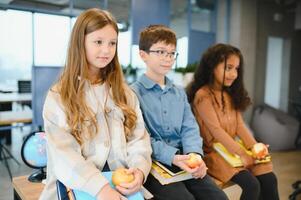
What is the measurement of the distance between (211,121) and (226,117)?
0.52 feet

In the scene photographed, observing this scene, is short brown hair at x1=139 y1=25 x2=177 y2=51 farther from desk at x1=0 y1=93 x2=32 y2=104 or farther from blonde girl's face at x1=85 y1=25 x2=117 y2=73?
desk at x1=0 y1=93 x2=32 y2=104

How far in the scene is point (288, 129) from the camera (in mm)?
4465

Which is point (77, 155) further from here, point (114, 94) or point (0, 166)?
point (0, 166)

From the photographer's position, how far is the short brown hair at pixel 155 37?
1522 millimetres

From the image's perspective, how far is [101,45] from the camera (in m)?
1.25

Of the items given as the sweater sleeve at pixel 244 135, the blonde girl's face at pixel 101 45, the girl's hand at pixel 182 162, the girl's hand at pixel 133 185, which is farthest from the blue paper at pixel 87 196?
the sweater sleeve at pixel 244 135

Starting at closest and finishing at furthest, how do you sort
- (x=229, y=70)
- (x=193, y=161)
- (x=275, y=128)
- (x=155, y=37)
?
(x=193, y=161) < (x=155, y=37) < (x=229, y=70) < (x=275, y=128)

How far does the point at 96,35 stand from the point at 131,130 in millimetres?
464

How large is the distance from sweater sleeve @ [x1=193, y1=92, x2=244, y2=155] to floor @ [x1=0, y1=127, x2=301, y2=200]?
26 centimetres

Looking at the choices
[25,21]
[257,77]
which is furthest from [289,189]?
[25,21]

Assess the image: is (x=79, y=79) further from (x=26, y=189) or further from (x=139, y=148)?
(x=26, y=189)

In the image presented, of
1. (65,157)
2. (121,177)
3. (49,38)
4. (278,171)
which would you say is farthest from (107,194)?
(49,38)

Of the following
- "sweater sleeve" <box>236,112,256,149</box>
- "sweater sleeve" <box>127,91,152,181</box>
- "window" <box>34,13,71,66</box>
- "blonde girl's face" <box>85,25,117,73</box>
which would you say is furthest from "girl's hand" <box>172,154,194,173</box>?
"window" <box>34,13,71,66</box>

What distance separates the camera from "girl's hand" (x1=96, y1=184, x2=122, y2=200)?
1072mm
